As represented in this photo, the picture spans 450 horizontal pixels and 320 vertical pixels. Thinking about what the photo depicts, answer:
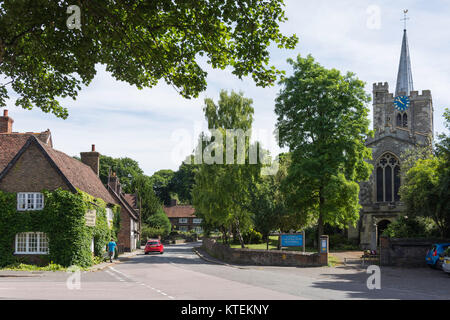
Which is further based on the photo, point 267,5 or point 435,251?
point 435,251

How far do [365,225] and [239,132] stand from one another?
18912mm

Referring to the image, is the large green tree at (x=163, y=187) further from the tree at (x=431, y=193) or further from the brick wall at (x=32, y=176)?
the tree at (x=431, y=193)

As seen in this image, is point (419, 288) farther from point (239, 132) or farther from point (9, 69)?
point (239, 132)

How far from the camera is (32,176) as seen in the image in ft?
93.0

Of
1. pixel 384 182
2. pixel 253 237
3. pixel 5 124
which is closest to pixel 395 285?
pixel 253 237

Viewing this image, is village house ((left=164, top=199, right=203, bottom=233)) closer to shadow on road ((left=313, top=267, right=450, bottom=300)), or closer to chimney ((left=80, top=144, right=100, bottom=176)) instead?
chimney ((left=80, top=144, right=100, bottom=176))

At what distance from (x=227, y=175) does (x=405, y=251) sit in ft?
43.4

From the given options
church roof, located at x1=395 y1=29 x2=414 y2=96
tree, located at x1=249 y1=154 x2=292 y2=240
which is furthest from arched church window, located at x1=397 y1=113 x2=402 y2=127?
tree, located at x1=249 y1=154 x2=292 y2=240

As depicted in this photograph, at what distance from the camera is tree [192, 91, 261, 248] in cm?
3269

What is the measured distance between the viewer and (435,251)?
2455cm

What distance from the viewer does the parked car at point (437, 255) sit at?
2390cm

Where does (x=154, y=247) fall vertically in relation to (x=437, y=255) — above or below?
below

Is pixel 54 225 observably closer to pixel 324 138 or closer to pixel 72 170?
pixel 72 170
